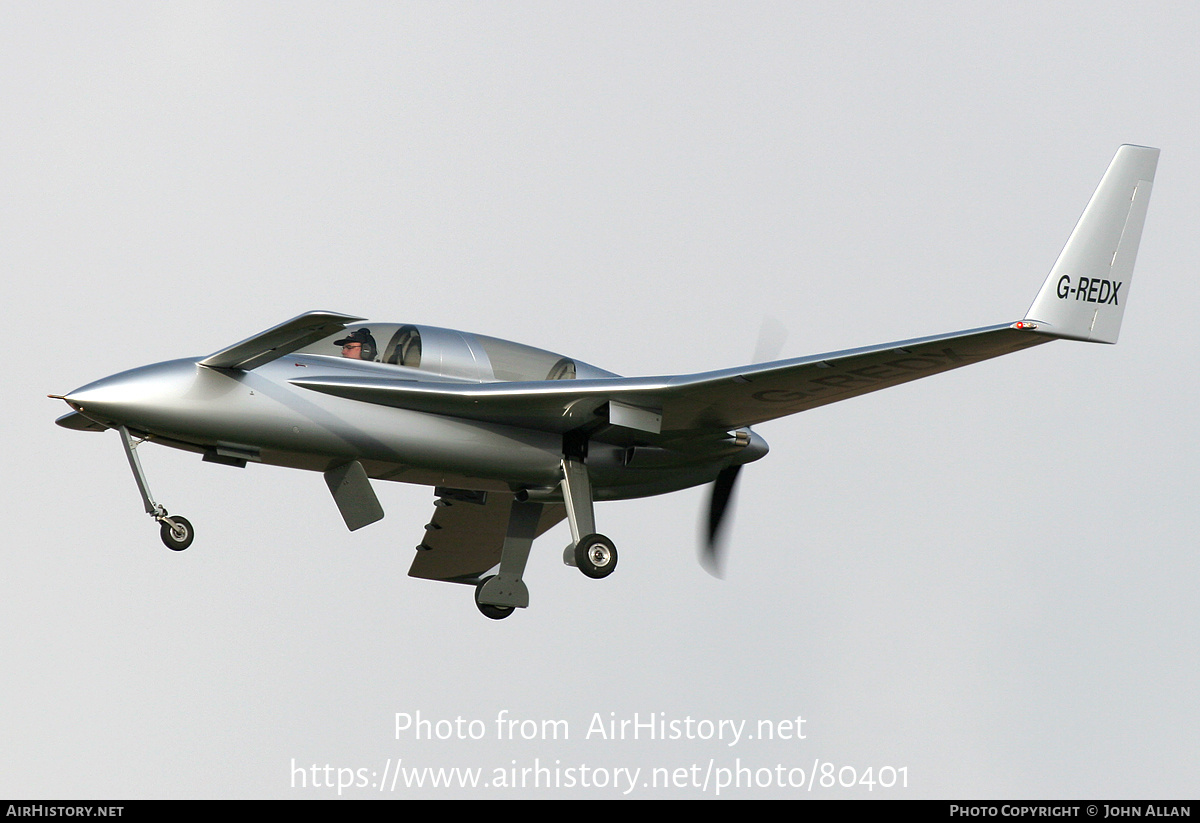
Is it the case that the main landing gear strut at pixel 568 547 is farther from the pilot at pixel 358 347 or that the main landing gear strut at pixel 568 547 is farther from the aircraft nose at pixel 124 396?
the aircraft nose at pixel 124 396

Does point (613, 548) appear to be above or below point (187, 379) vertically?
below

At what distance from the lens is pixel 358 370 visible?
809 inches

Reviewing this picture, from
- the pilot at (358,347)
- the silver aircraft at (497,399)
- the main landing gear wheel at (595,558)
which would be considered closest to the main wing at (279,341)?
the silver aircraft at (497,399)

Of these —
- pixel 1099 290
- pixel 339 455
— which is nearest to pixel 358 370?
pixel 339 455

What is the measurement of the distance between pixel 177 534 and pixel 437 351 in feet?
14.6

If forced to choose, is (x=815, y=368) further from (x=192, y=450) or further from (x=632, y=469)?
(x=192, y=450)

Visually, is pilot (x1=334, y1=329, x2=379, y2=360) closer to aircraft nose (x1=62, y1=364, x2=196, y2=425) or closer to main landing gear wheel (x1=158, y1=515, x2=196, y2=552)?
aircraft nose (x1=62, y1=364, x2=196, y2=425)

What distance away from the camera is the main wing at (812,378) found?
64.3ft

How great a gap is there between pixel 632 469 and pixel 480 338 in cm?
317

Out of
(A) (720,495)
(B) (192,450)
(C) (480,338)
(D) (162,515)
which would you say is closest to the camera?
(D) (162,515)

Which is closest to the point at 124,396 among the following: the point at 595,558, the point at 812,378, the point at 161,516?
the point at 161,516

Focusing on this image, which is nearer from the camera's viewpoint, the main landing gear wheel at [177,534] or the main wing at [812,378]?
the main landing gear wheel at [177,534]

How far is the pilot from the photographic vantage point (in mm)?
20703

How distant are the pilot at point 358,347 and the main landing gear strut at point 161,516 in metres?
3.12
